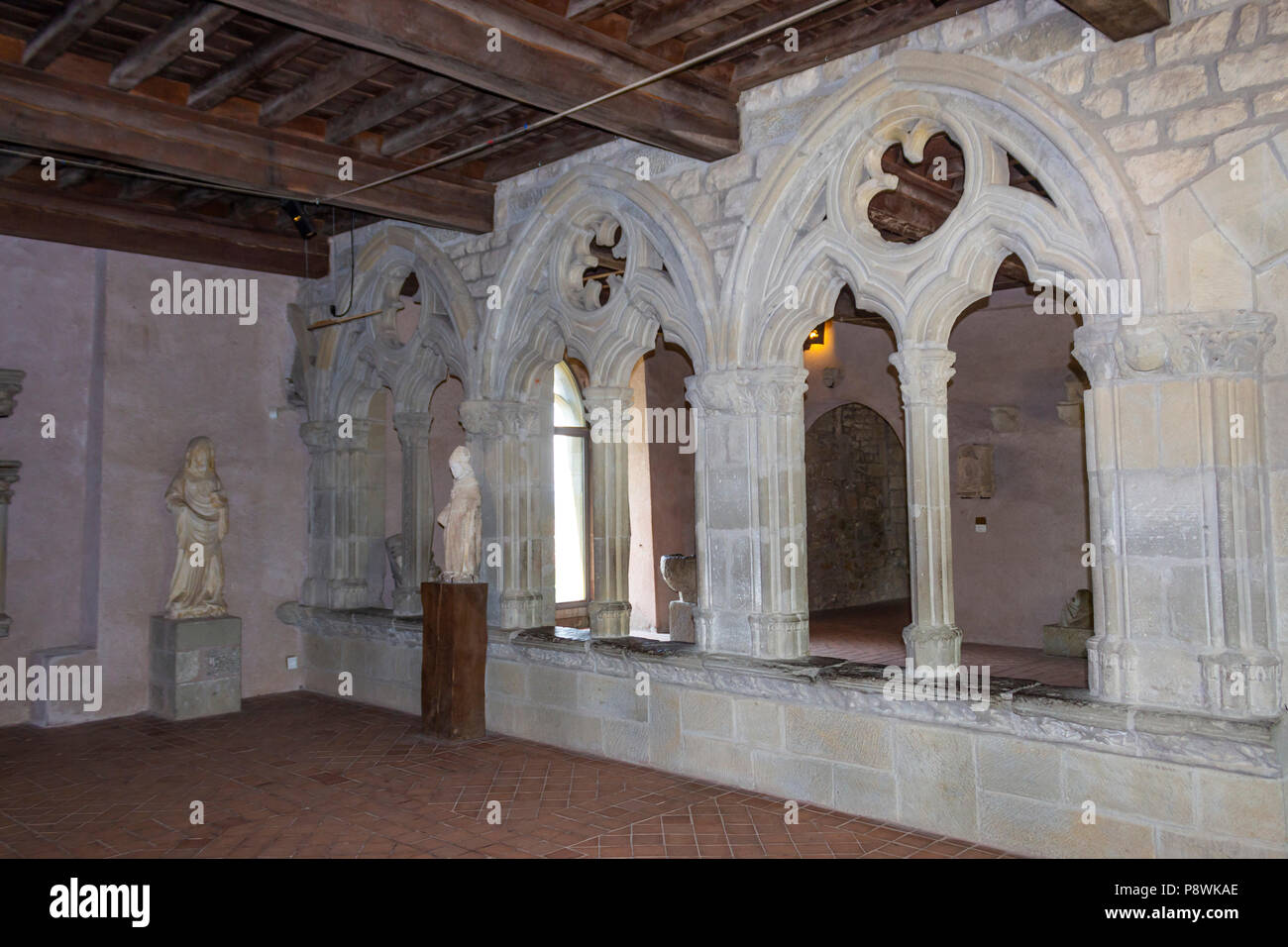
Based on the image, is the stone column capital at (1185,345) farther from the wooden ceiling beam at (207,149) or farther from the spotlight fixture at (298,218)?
the spotlight fixture at (298,218)

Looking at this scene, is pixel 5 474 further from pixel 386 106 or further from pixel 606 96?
pixel 606 96

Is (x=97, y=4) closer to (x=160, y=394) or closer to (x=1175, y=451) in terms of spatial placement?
(x=160, y=394)

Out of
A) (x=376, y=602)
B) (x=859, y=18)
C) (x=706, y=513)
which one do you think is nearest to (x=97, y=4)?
(x=859, y=18)

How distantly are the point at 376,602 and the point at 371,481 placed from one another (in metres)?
0.91

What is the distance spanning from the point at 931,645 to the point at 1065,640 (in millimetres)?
4152

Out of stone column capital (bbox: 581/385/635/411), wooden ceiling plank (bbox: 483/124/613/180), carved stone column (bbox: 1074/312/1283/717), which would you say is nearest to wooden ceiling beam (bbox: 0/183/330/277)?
wooden ceiling plank (bbox: 483/124/613/180)

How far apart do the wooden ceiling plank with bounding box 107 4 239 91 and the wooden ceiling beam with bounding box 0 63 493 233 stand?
0.62 feet

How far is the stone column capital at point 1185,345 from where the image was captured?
3.40m

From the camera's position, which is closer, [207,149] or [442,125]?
[207,149]

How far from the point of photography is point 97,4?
381 cm

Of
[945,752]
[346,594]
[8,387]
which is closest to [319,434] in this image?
[346,594]

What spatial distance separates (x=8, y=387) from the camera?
6125 millimetres

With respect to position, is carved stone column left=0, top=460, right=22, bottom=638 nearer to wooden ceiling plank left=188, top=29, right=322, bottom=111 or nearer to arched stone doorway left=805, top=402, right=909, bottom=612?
wooden ceiling plank left=188, top=29, right=322, bottom=111

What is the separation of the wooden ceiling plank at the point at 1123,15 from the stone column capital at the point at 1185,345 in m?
1.01
